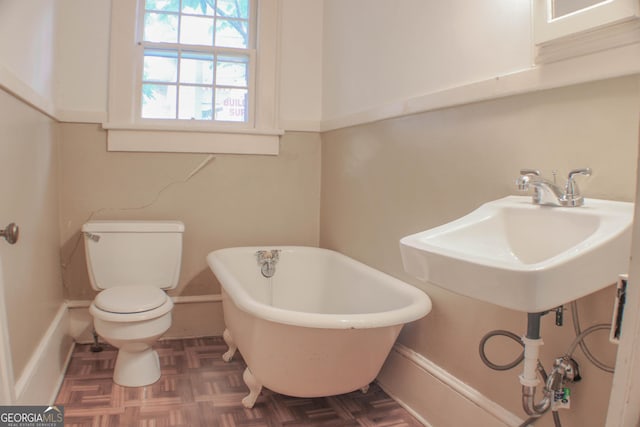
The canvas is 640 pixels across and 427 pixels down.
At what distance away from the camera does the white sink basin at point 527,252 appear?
1.00 m

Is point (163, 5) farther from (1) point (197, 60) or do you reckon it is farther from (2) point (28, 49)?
(2) point (28, 49)

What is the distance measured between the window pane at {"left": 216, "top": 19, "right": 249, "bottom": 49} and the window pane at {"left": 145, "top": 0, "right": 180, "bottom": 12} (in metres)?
0.27

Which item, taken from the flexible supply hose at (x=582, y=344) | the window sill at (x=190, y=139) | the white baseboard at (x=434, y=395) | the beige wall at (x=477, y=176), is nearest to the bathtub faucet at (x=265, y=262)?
the beige wall at (x=477, y=176)

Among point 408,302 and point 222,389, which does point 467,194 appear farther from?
point 222,389

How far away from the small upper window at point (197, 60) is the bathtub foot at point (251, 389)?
5.44 ft

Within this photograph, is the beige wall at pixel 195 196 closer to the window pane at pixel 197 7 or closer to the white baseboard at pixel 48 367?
the white baseboard at pixel 48 367

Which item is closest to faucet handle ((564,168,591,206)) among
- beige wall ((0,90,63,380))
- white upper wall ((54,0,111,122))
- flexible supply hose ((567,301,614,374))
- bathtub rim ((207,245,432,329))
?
flexible supply hose ((567,301,614,374))

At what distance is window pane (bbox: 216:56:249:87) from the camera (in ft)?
10.0

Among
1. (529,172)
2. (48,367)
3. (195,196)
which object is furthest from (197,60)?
(529,172)

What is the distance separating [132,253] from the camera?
8.38 ft

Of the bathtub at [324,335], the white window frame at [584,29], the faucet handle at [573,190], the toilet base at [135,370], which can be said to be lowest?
the toilet base at [135,370]

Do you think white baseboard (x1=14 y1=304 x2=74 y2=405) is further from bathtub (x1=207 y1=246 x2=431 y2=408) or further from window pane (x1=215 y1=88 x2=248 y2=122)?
window pane (x1=215 y1=88 x2=248 y2=122)

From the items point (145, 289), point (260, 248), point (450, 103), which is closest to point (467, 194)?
point (450, 103)

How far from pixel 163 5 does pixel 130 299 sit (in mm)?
1849
